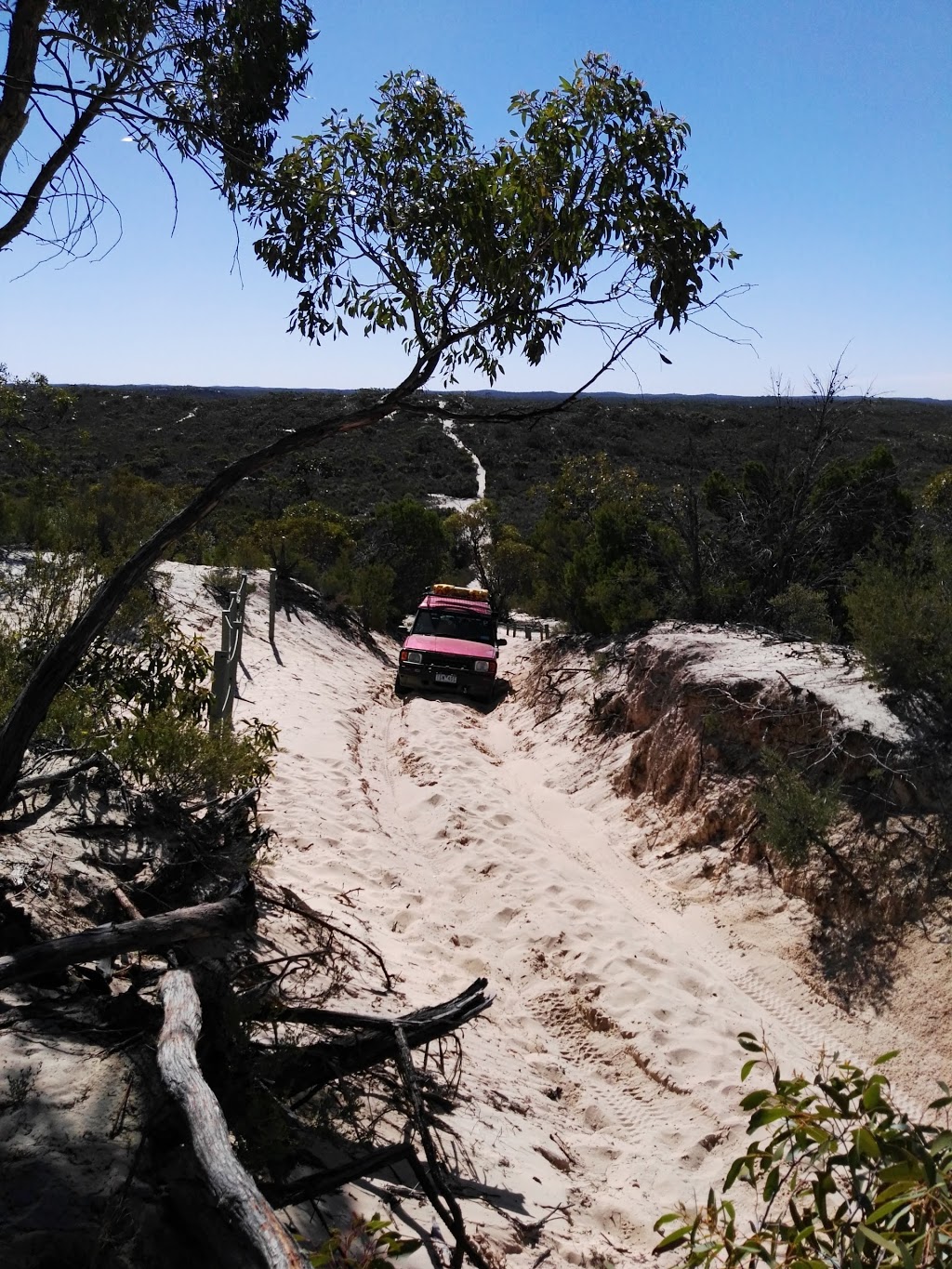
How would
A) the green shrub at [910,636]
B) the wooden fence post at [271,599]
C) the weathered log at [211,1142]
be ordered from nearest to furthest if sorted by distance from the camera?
the weathered log at [211,1142] → the green shrub at [910,636] → the wooden fence post at [271,599]

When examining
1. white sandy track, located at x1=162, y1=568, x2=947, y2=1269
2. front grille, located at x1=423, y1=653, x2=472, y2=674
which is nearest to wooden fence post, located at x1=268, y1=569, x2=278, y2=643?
front grille, located at x1=423, y1=653, x2=472, y2=674

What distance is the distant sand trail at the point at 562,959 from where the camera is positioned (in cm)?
439

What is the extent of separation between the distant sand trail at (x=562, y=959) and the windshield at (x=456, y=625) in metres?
4.11

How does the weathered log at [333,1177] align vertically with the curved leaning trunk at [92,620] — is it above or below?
below

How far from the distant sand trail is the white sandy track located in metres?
0.02

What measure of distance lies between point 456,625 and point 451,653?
1135 millimetres

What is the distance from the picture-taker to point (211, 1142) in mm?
2605

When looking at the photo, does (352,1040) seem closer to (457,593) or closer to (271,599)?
(271,599)

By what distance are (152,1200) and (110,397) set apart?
6003cm

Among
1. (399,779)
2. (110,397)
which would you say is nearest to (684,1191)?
(399,779)

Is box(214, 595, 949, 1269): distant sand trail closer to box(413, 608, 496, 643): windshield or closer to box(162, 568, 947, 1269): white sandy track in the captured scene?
box(162, 568, 947, 1269): white sandy track

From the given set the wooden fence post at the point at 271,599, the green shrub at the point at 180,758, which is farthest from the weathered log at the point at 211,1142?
the wooden fence post at the point at 271,599

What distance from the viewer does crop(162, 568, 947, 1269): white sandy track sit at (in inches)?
172

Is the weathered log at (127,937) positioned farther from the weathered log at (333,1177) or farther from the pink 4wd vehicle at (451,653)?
the pink 4wd vehicle at (451,653)
